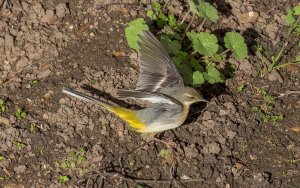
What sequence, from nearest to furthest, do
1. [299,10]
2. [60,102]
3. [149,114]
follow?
[149,114], [60,102], [299,10]

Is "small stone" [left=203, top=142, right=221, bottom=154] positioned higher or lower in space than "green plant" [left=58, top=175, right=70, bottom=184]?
higher

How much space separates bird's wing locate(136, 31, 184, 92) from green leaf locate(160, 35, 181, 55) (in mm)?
647

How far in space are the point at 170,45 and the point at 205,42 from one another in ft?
1.62

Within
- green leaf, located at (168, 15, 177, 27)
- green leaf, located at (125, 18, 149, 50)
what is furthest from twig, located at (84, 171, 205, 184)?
green leaf, located at (168, 15, 177, 27)

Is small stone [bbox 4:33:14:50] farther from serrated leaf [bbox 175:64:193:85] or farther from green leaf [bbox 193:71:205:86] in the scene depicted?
green leaf [bbox 193:71:205:86]

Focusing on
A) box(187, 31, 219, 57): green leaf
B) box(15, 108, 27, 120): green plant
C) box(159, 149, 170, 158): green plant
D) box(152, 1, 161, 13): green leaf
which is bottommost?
box(15, 108, 27, 120): green plant

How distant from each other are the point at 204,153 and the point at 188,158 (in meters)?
0.22

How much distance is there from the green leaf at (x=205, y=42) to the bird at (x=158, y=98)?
27.4 inches

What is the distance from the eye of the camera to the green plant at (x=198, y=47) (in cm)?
743

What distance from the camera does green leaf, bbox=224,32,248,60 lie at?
294 inches

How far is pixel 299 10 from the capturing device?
805 centimetres

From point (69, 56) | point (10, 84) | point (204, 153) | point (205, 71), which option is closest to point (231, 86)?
point (205, 71)

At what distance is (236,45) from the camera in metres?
7.53

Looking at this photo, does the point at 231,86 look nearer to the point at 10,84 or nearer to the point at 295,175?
the point at 295,175
